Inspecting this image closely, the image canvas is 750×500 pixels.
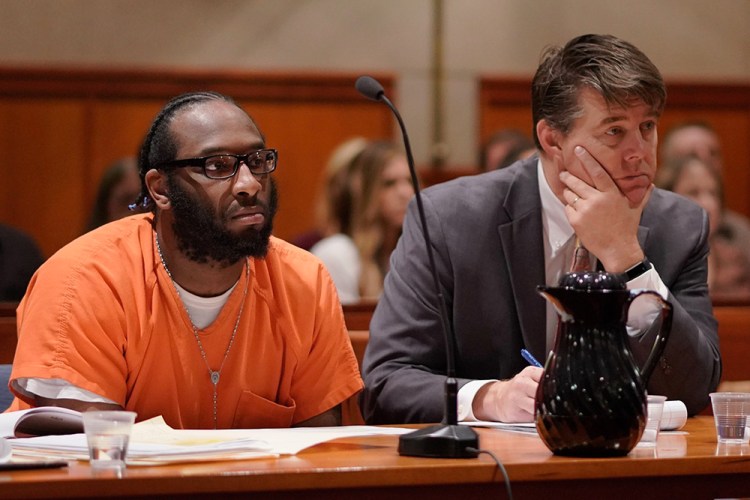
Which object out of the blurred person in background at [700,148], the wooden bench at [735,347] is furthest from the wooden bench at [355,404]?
the blurred person in background at [700,148]

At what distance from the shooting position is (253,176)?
262cm

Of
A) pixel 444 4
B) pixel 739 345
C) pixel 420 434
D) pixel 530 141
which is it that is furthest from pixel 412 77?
pixel 420 434

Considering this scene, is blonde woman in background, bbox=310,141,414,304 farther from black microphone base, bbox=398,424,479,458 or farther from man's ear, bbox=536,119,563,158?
black microphone base, bbox=398,424,479,458

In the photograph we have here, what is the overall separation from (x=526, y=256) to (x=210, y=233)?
2.55 feet

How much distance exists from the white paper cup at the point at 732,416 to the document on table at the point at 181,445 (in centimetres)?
65

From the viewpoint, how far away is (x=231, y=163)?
104 inches

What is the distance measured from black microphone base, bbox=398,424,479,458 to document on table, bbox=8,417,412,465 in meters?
0.17

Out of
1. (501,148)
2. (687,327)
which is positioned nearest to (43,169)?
(501,148)

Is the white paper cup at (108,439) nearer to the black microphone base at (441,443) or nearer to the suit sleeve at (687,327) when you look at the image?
the black microphone base at (441,443)

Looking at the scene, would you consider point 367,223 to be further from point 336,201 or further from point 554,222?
point 554,222

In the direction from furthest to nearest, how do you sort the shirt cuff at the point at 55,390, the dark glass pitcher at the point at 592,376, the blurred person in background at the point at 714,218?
the blurred person in background at the point at 714,218 < the shirt cuff at the point at 55,390 < the dark glass pitcher at the point at 592,376

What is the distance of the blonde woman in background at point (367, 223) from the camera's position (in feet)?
17.3

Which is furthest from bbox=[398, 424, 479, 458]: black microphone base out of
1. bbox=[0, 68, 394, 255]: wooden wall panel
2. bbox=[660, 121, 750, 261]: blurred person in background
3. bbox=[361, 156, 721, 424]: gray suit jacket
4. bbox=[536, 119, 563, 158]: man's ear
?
bbox=[0, 68, 394, 255]: wooden wall panel

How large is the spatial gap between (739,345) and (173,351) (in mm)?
2211
